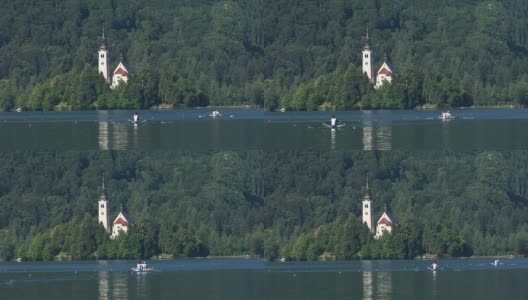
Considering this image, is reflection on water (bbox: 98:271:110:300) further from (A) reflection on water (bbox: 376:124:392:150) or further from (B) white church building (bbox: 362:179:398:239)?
(B) white church building (bbox: 362:179:398:239)

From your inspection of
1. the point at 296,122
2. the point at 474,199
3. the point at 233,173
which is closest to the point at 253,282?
the point at 296,122

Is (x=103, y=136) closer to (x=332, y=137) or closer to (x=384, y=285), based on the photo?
(x=332, y=137)

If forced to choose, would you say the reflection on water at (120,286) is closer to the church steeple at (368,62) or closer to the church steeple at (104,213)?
the church steeple at (368,62)

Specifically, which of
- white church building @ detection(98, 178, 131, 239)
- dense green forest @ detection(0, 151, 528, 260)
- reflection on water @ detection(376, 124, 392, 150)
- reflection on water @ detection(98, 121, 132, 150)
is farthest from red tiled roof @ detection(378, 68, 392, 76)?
white church building @ detection(98, 178, 131, 239)

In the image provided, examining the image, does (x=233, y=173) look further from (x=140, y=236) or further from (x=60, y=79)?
(x=60, y=79)

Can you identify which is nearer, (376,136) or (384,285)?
(376,136)

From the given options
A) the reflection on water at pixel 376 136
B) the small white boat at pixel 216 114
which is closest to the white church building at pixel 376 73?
the small white boat at pixel 216 114

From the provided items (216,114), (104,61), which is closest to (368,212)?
(104,61)
